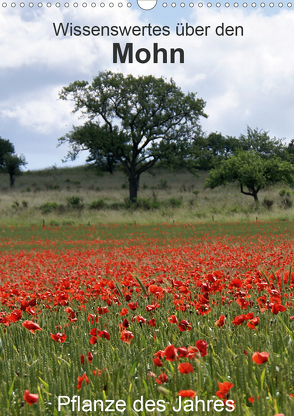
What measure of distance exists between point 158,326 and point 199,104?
38.9 metres

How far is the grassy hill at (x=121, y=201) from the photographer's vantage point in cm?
3009

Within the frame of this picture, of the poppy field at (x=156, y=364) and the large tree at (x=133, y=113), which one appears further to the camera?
the large tree at (x=133, y=113)

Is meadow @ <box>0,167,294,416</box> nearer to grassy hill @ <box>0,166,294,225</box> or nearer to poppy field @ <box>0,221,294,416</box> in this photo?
poppy field @ <box>0,221,294,416</box>

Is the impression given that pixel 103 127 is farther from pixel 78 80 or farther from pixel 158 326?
pixel 158 326

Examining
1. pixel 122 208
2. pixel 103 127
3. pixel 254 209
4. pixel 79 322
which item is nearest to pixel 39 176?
pixel 103 127

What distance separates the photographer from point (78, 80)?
39.9 m

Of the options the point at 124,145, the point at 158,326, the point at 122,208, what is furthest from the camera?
the point at 124,145

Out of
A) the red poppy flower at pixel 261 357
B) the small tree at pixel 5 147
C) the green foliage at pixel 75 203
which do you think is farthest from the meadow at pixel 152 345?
the small tree at pixel 5 147

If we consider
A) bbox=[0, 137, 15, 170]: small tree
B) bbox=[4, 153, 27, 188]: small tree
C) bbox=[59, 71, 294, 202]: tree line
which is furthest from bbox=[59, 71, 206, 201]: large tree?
bbox=[0, 137, 15, 170]: small tree

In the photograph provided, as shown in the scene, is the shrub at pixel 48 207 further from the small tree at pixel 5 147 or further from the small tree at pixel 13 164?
the small tree at pixel 5 147

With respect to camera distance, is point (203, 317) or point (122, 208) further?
point (122, 208)

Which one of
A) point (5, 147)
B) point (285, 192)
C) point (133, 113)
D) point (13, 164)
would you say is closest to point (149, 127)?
point (133, 113)

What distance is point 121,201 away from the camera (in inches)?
1668

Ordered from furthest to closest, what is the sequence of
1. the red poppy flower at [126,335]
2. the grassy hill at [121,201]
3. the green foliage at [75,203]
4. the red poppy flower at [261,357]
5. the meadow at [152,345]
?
the green foliage at [75,203] → the grassy hill at [121,201] → the red poppy flower at [126,335] → the meadow at [152,345] → the red poppy flower at [261,357]
